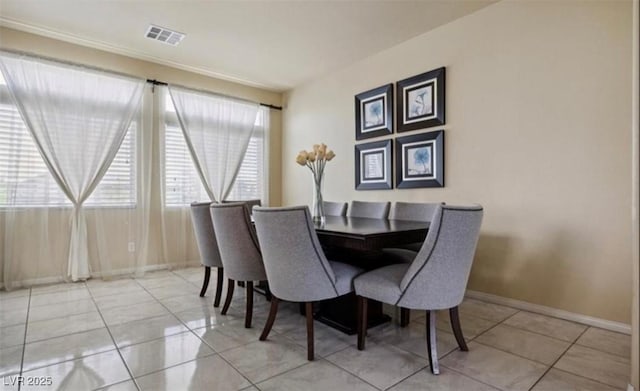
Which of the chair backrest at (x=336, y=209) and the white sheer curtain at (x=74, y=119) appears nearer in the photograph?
the white sheer curtain at (x=74, y=119)

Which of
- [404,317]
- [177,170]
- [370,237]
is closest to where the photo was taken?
[370,237]

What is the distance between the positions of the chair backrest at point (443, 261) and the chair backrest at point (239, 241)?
3.63 feet

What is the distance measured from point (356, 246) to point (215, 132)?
11.3ft

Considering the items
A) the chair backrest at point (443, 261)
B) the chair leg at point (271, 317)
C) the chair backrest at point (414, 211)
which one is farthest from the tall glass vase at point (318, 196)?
the chair backrest at point (443, 261)

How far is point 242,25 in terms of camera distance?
3.42m

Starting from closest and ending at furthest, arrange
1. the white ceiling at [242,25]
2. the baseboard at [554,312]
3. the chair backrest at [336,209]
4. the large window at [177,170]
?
the baseboard at [554,312] → the white ceiling at [242,25] → the chair backrest at [336,209] → the large window at [177,170]

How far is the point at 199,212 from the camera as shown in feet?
9.71

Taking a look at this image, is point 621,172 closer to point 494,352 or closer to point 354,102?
point 494,352

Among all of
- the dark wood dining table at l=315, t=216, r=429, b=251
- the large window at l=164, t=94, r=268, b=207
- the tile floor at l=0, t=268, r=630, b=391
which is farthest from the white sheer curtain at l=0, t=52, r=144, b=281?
the dark wood dining table at l=315, t=216, r=429, b=251

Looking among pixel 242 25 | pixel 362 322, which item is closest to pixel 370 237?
pixel 362 322

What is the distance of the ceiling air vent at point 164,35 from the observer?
349 centimetres

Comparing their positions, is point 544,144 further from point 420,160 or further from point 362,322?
point 362,322

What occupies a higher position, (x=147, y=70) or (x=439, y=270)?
(x=147, y=70)

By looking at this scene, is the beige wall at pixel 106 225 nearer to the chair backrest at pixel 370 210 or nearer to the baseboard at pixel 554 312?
the chair backrest at pixel 370 210
